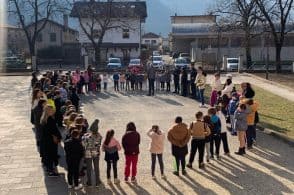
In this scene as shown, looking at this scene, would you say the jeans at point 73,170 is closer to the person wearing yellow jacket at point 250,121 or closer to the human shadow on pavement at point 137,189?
the human shadow on pavement at point 137,189

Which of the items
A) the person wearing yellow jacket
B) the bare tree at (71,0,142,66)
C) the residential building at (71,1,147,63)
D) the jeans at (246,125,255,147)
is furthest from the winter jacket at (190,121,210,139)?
the residential building at (71,1,147,63)

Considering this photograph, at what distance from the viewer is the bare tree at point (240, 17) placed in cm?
4612

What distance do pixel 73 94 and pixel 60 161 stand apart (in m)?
6.66

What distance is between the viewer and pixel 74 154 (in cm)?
1027

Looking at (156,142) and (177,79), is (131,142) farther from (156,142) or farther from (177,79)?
(177,79)

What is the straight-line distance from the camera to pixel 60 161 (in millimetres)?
13109

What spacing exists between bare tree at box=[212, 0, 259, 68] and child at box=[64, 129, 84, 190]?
1461 inches

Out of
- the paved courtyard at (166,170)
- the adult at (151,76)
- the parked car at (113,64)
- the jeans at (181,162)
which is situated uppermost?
the parked car at (113,64)

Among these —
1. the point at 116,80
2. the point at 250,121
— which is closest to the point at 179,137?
the point at 250,121

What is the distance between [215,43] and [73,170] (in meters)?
57.5

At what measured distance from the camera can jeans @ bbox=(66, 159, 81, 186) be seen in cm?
1037

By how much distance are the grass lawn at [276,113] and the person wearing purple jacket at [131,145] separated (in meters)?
6.36

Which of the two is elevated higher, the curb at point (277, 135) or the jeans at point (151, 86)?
the jeans at point (151, 86)

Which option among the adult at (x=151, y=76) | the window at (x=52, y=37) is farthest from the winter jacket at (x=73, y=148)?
the window at (x=52, y=37)
